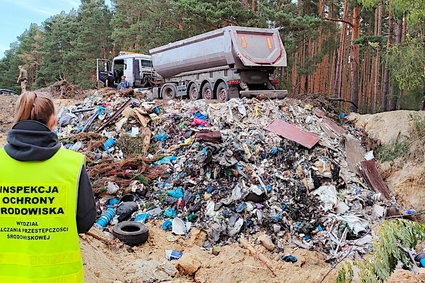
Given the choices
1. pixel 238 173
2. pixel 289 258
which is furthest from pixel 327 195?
pixel 289 258

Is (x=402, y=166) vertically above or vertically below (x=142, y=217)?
above

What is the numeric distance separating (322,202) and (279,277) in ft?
9.52

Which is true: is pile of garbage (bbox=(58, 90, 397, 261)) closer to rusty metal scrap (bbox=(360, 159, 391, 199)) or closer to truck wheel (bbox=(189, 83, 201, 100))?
rusty metal scrap (bbox=(360, 159, 391, 199))

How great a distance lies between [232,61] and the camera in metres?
11.8

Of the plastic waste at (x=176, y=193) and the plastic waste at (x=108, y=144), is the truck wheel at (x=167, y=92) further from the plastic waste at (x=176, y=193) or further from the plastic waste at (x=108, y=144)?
the plastic waste at (x=176, y=193)

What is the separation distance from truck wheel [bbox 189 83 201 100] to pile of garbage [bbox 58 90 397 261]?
2.21 m

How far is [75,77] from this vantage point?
1499 inches

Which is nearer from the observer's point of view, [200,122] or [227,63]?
[200,122]

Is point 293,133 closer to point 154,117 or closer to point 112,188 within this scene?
point 154,117

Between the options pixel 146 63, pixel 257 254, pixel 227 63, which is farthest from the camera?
pixel 146 63

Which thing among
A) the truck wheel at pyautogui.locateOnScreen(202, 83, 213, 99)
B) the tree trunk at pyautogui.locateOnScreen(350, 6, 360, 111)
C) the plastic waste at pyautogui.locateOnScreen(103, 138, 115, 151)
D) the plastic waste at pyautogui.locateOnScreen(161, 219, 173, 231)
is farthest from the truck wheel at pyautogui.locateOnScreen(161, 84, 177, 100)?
the plastic waste at pyautogui.locateOnScreen(161, 219, 173, 231)

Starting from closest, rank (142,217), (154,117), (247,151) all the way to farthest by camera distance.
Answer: (142,217) < (247,151) < (154,117)

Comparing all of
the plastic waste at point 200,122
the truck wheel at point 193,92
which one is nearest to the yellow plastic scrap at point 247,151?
the plastic waste at point 200,122

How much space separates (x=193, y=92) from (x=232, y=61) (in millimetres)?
2964
